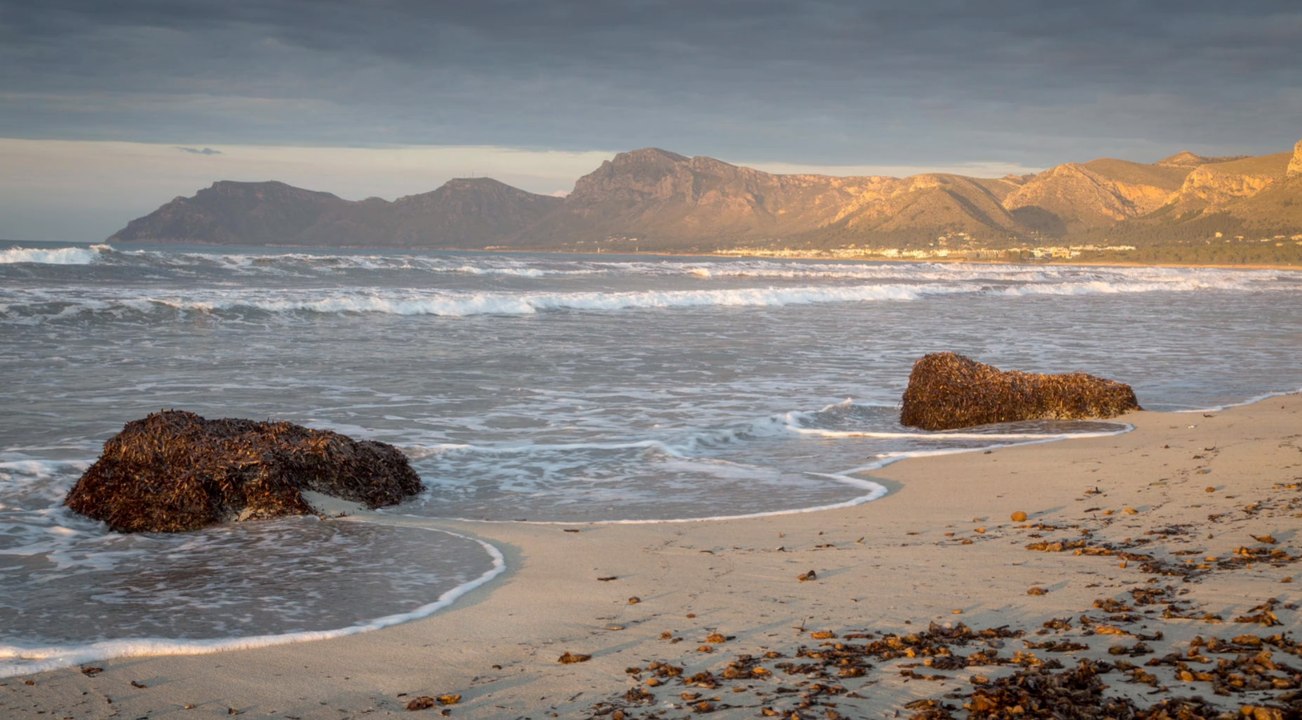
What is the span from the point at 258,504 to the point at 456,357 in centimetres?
1126

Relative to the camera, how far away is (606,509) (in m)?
7.71

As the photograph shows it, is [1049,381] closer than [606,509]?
No

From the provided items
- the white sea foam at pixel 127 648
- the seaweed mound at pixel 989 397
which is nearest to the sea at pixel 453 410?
the white sea foam at pixel 127 648

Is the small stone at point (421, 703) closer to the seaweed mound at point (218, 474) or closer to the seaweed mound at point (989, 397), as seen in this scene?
the seaweed mound at point (218, 474)

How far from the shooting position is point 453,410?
40.9 feet

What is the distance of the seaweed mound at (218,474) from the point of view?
23.0ft

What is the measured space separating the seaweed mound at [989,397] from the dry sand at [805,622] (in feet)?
13.8

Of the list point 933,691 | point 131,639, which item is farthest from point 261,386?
point 933,691

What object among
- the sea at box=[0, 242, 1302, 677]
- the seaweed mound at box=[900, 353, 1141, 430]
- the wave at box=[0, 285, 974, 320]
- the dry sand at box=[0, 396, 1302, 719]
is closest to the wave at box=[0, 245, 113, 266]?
the sea at box=[0, 242, 1302, 677]

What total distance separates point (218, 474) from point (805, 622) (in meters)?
4.55

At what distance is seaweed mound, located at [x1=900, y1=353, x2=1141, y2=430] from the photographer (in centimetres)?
1159

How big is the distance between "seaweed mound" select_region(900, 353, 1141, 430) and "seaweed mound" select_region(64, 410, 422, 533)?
601 cm

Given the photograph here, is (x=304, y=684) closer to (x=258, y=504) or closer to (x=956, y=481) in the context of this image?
(x=258, y=504)

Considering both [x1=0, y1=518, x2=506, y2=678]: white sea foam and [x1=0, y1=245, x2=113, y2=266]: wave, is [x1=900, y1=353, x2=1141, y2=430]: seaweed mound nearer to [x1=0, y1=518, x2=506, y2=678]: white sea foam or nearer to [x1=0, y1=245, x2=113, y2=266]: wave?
[x1=0, y1=518, x2=506, y2=678]: white sea foam
